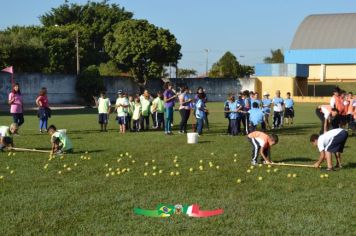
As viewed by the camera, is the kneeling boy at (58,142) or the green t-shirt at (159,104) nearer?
the kneeling boy at (58,142)

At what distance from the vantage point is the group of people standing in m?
20.1

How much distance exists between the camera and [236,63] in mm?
84500

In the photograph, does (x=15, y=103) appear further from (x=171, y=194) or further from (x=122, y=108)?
(x=171, y=194)

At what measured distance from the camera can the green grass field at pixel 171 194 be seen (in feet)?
24.0

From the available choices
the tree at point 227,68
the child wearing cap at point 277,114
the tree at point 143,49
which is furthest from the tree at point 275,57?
the child wearing cap at point 277,114

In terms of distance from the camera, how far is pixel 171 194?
9.29 meters

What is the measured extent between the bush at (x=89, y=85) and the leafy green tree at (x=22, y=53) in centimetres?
469

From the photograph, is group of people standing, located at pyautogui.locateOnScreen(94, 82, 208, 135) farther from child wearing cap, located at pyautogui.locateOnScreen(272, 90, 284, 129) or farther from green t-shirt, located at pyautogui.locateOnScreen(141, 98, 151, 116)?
child wearing cap, located at pyautogui.locateOnScreen(272, 90, 284, 129)

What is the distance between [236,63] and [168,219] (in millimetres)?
77955

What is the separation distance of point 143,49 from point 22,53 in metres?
13.2

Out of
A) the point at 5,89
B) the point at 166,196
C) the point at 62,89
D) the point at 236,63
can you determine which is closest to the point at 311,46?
the point at 236,63

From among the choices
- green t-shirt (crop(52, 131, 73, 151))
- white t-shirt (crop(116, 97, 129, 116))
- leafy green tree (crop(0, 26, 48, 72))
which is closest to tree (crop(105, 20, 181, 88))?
leafy green tree (crop(0, 26, 48, 72))

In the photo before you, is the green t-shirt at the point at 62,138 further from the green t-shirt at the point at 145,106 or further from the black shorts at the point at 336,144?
the green t-shirt at the point at 145,106

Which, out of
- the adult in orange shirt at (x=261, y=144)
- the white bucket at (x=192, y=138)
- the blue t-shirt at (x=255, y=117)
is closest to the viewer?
the adult in orange shirt at (x=261, y=144)
